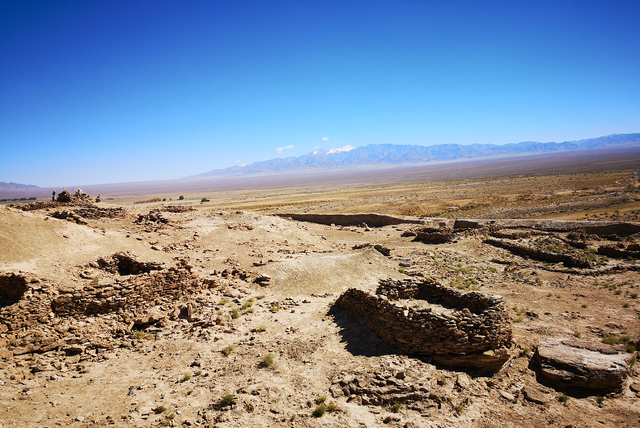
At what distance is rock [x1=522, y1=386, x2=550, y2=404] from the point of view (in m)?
7.32

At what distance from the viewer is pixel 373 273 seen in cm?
1658

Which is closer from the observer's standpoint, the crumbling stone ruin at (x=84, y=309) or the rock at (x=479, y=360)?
the rock at (x=479, y=360)

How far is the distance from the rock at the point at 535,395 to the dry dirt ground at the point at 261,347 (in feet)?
0.19

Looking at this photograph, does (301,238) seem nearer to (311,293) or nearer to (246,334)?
(311,293)

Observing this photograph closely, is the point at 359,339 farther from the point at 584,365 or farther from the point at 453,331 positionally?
the point at 584,365

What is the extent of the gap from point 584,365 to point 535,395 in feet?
4.92

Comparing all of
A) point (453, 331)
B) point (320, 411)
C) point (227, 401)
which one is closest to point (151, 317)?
point (227, 401)

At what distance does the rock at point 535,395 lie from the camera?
7320mm

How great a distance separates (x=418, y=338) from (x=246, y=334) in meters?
5.29

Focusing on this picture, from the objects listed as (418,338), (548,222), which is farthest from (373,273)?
(548,222)

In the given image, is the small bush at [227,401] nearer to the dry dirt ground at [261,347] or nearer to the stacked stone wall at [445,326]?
the dry dirt ground at [261,347]

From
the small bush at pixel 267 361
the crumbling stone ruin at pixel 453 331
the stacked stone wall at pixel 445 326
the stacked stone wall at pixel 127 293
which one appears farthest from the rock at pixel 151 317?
the crumbling stone ruin at pixel 453 331

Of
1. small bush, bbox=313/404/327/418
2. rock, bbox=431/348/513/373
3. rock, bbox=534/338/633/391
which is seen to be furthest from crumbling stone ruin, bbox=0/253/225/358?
rock, bbox=534/338/633/391

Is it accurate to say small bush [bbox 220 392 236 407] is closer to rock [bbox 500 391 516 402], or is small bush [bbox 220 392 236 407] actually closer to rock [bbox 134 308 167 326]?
rock [bbox 134 308 167 326]
